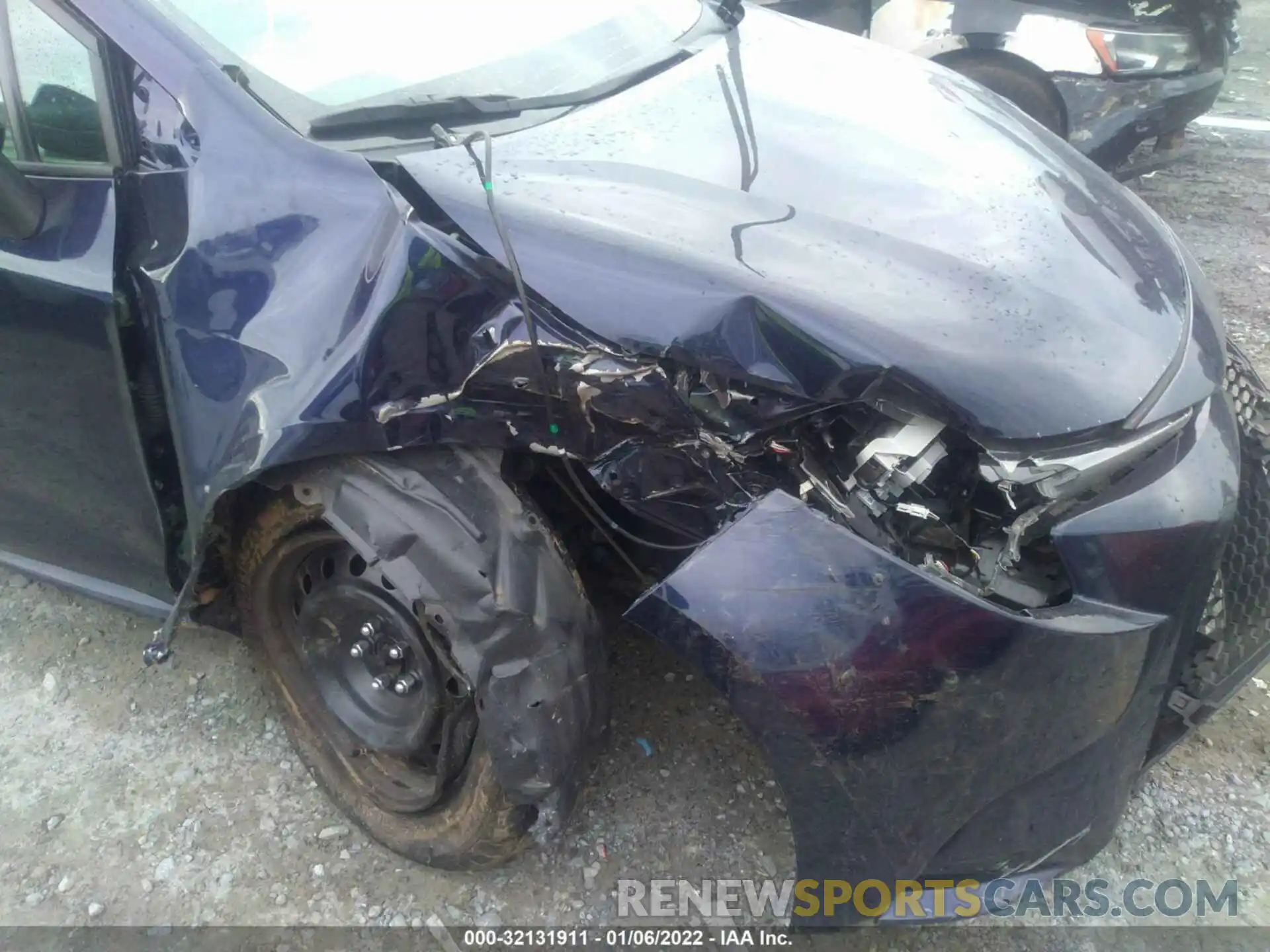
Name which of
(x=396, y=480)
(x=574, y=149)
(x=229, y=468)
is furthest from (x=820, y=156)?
(x=229, y=468)

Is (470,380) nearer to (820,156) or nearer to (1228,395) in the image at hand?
(820,156)

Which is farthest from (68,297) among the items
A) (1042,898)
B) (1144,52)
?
(1144,52)

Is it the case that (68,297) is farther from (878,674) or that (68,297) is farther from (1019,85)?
(1019,85)

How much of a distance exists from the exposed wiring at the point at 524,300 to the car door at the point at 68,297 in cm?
68

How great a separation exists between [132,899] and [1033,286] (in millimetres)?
2249

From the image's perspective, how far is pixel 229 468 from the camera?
182cm

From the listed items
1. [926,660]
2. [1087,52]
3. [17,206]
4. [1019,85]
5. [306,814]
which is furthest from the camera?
→ [1019,85]

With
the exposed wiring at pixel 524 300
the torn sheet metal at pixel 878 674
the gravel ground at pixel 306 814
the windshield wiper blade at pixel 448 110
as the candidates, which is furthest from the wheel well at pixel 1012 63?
the torn sheet metal at pixel 878 674

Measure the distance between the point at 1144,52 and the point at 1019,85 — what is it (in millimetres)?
552

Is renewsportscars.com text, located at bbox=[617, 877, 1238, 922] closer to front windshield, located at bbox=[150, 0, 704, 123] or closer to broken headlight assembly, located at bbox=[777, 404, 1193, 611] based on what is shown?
broken headlight assembly, located at bbox=[777, 404, 1193, 611]

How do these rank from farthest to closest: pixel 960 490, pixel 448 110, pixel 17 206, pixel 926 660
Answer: pixel 448 110, pixel 17 206, pixel 960 490, pixel 926 660

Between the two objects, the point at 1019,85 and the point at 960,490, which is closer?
the point at 960,490

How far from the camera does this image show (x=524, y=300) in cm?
164

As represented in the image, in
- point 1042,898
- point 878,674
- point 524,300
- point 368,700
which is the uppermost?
point 524,300
